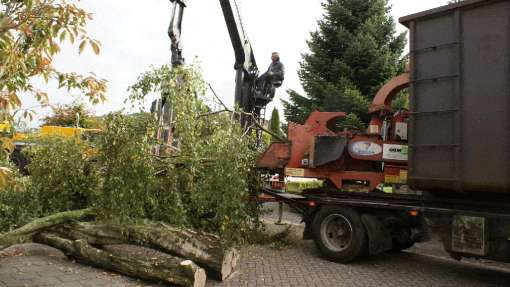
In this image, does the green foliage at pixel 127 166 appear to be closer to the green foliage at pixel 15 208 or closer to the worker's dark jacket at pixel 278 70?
the green foliage at pixel 15 208

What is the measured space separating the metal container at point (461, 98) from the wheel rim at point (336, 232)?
4.51 ft

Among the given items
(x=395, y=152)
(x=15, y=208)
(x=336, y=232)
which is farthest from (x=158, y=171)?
(x=395, y=152)

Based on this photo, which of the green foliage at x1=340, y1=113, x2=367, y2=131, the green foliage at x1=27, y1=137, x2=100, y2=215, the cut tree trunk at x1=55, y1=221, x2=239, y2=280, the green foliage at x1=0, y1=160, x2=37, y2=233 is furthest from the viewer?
the green foliage at x1=340, y1=113, x2=367, y2=131

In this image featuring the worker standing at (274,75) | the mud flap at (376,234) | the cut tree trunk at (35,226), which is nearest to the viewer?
the cut tree trunk at (35,226)

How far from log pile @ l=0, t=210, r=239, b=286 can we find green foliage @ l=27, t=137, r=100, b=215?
770 millimetres

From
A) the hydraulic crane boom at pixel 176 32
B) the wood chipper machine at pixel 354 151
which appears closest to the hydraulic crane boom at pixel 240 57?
the hydraulic crane boom at pixel 176 32

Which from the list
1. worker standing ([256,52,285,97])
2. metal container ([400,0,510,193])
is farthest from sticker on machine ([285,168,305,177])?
worker standing ([256,52,285,97])

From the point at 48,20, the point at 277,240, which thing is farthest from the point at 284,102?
the point at 48,20

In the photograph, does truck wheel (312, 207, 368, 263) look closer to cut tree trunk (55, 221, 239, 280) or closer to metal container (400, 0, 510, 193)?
metal container (400, 0, 510, 193)

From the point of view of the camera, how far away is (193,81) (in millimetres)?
6484

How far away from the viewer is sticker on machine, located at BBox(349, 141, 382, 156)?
7.26m

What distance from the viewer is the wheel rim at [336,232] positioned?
7.18 metres

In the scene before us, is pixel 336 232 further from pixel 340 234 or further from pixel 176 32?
pixel 176 32

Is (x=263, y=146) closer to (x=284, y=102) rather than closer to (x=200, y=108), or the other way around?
(x=200, y=108)
